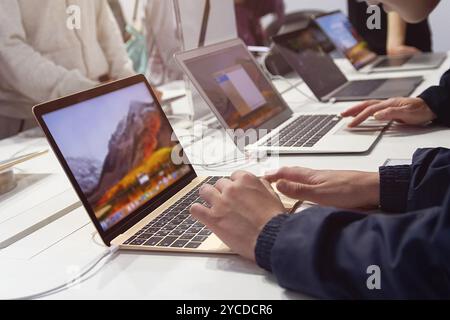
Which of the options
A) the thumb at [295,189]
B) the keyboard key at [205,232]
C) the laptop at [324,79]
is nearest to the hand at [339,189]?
the thumb at [295,189]

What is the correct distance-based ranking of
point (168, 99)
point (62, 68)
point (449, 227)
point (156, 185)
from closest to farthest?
point (449, 227)
point (156, 185)
point (62, 68)
point (168, 99)

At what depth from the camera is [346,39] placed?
2.28m

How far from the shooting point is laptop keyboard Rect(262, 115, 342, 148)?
121 cm

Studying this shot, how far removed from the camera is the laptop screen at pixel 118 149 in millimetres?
775

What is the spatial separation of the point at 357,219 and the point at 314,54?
1323 millimetres

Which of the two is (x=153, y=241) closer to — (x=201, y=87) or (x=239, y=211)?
(x=239, y=211)

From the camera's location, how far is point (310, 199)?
84 centimetres

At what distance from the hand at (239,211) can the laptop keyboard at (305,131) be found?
446 millimetres

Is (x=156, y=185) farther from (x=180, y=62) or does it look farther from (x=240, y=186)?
(x=180, y=62)

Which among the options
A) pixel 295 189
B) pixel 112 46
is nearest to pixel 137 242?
pixel 295 189

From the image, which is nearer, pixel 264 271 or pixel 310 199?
pixel 264 271

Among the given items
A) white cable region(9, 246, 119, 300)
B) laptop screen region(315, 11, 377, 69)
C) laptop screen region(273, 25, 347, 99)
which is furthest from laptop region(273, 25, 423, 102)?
white cable region(9, 246, 119, 300)

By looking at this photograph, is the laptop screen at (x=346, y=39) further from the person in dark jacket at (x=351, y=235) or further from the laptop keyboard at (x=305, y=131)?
the person in dark jacket at (x=351, y=235)

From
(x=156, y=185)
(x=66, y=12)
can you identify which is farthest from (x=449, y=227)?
(x=66, y=12)
